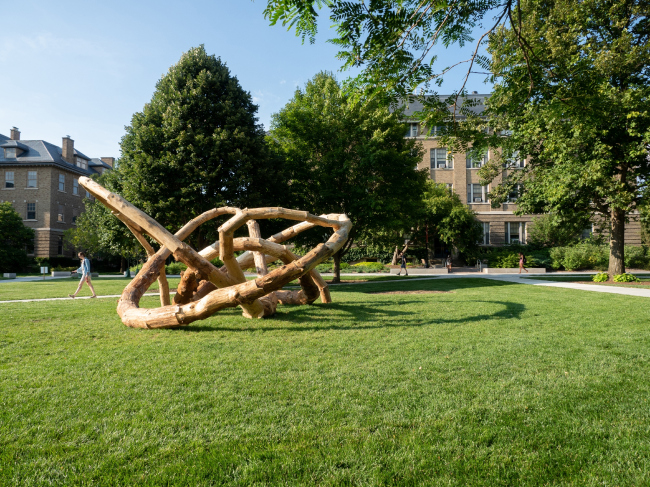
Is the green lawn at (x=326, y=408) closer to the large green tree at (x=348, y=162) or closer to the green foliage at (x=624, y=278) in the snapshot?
the large green tree at (x=348, y=162)

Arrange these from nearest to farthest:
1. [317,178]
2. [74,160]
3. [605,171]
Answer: [605,171]
[317,178]
[74,160]

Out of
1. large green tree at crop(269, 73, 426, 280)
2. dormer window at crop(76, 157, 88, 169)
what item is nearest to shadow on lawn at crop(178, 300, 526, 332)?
large green tree at crop(269, 73, 426, 280)

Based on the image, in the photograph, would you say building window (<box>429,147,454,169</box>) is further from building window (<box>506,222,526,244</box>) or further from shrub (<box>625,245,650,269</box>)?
shrub (<box>625,245,650,269</box>)

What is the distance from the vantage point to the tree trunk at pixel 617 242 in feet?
63.6

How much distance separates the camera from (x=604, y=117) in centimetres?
422

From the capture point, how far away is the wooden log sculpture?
21.5ft

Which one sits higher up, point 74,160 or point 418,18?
point 74,160

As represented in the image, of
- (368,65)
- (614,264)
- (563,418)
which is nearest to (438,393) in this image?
(563,418)

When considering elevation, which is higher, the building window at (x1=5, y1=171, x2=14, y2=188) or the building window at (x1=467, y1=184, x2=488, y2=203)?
the building window at (x1=5, y1=171, x2=14, y2=188)

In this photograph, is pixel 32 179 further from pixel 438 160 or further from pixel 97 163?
pixel 438 160

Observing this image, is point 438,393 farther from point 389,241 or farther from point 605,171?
point 389,241

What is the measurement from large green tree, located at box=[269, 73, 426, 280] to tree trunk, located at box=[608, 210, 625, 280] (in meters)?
10.4

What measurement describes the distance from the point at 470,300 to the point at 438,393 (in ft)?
28.9

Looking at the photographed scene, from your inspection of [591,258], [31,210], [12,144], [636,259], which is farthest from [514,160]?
[12,144]
